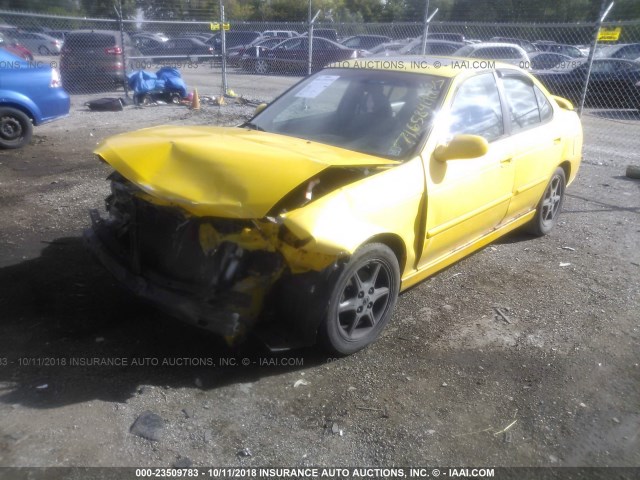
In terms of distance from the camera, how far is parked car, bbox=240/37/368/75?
749 inches

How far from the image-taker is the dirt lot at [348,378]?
2.68 metres

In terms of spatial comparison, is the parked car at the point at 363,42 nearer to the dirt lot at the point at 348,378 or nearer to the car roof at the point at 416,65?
the car roof at the point at 416,65

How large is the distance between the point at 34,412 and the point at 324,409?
4.91ft

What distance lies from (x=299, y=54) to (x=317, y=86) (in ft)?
53.3

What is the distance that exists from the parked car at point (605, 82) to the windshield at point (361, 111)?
12.0 metres

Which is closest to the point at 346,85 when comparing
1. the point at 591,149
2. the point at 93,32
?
the point at 591,149

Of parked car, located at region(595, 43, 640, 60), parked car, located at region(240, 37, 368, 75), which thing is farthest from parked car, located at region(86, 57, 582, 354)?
parked car, located at region(595, 43, 640, 60)

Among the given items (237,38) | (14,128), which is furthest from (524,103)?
(237,38)

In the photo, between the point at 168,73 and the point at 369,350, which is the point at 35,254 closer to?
the point at 369,350

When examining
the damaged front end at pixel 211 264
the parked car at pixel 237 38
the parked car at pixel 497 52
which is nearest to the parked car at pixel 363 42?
the parked car at pixel 237 38

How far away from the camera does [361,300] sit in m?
3.33

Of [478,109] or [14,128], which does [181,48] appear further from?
[478,109]

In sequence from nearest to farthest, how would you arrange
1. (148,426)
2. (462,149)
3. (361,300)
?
(148,426) → (361,300) → (462,149)

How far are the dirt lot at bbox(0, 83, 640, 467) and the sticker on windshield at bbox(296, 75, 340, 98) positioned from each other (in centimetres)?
179
